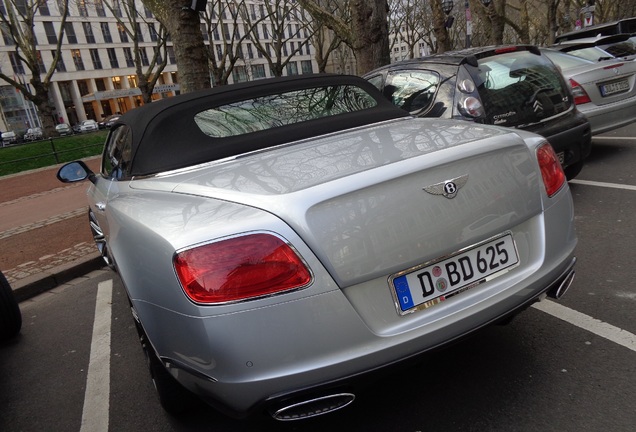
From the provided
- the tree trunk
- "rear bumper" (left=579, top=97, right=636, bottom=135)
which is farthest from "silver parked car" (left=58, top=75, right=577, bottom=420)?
the tree trunk

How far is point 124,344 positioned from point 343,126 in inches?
88.2

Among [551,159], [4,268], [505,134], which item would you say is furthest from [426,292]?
[4,268]

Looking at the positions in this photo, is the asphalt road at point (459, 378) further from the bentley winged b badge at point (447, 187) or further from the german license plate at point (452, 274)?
the bentley winged b badge at point (447, 187)

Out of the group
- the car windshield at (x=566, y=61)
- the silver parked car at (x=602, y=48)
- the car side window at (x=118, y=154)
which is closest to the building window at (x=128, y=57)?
the silver parked car at (x=602, y=48)

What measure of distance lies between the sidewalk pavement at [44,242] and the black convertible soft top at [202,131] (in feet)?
9.19

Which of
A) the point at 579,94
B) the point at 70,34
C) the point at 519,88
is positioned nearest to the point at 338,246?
the point at 519,88

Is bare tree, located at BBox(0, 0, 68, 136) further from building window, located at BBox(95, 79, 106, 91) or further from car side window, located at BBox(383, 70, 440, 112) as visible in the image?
building window, located at BBox(95, 79, 106, 91)

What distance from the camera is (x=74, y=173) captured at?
4.08 meters

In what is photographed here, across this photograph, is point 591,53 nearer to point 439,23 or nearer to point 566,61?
point 566,61

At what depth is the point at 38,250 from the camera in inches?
253

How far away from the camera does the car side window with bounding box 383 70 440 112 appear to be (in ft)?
16.0

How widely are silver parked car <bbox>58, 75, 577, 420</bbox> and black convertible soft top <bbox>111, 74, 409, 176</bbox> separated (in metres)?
0.19

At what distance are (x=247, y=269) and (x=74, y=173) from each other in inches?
118

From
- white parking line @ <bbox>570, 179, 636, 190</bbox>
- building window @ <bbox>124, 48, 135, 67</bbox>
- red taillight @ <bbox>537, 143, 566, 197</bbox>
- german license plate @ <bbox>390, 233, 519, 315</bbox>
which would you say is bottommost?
white parking line @ <bbox>570, 179, 636, 190</bbox>
